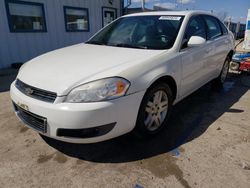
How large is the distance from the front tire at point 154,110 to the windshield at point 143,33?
0.62m

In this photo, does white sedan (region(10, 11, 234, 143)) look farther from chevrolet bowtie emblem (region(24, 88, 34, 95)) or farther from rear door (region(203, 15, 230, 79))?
rear door (region(203, 15, 230, 79))

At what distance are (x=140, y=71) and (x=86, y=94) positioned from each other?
641 millimetres

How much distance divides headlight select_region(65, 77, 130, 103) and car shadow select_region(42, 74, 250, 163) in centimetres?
78

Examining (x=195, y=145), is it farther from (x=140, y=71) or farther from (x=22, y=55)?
(x=22, y=55)

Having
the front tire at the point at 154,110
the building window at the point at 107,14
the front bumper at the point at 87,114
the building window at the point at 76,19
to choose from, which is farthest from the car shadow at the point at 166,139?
the building window at the point at 107,14

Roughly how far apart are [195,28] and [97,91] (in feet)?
7.29

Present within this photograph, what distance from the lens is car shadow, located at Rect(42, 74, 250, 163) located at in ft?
8.29

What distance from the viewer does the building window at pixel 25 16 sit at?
705 centimetres

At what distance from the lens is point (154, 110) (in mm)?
2744

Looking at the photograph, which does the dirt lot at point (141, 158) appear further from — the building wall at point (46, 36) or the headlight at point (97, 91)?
the building wall at point (46, 36)

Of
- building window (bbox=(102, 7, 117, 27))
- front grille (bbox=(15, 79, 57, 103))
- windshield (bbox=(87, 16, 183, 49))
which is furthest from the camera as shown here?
building window (bbox=(102, 7, 117, 27))

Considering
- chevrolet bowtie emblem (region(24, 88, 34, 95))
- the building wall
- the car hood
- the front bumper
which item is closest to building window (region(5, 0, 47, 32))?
the building wall

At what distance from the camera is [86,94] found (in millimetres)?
2084

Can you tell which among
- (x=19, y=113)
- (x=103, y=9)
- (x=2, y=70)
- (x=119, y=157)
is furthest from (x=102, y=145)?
(x=103, y=9)
